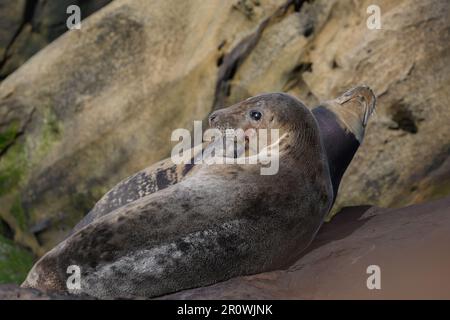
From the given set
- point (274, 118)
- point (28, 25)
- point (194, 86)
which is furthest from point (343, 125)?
point (28, 25)

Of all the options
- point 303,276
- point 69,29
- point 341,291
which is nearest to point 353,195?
point 303,276

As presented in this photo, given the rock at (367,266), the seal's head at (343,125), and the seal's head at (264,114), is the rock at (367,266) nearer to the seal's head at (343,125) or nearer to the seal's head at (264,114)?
the seal's head at (343,125)

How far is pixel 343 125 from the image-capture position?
18.4 ft

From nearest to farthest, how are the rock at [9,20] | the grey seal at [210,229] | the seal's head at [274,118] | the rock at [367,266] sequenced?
the rock at [367,266]
the grey seal at [210,229]
the seal's head at [274,118]
the rock at [9,20]

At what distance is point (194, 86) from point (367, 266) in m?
4.30

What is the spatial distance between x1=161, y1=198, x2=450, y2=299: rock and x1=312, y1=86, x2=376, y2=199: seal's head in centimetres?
72

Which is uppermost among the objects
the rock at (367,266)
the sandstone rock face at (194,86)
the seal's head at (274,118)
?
the sandstone rock face at (194,86)

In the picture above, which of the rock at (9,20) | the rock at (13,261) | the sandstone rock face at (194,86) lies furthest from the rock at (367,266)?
the rock at (9,20)

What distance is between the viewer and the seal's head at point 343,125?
17.5 ft

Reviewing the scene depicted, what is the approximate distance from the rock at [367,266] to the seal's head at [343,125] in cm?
72

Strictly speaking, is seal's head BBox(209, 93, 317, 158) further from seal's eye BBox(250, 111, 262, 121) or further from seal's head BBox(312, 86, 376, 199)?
seal's head BBox(312, 86, 376, 199)

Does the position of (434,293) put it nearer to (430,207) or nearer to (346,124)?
(430,207)

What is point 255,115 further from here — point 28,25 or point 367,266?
point 28,25

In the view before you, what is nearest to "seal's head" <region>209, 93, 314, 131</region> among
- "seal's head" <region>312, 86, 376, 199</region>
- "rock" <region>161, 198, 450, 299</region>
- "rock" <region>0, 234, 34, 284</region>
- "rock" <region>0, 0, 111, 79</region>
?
"seal's head" <region>312, 86, 376, 199</region>
